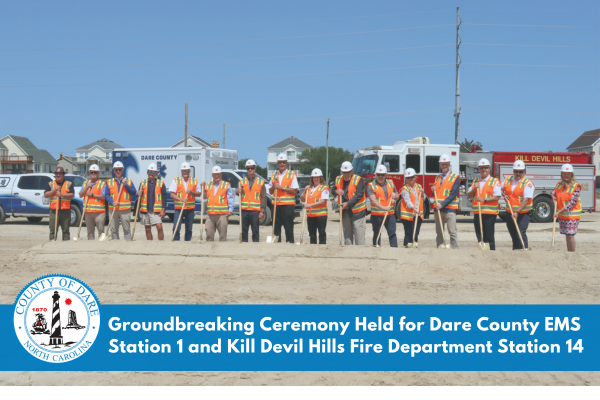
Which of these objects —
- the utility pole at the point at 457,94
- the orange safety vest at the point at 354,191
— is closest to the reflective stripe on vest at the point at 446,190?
the orange safety vest at the point at 354,191

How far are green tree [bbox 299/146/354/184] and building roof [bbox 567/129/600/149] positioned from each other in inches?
1217

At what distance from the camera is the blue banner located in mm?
4770

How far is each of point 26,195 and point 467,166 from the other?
601 inches

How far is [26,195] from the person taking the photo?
59.8 ft

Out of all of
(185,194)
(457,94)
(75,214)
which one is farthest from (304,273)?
(457,94)

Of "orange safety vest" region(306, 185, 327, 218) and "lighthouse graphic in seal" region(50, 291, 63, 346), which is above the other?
"orange safety vest" region(306, 185, 327, 218)

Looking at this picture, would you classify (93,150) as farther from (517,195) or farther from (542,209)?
(517,195)

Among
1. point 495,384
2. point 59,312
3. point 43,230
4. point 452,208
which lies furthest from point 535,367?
point 43,230

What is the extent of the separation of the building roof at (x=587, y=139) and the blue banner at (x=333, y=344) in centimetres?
7550

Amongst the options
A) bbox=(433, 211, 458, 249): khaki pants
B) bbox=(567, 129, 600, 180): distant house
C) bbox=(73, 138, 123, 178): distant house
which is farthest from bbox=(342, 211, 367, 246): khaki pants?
bbox=(73, 138, 123, 178): distant house

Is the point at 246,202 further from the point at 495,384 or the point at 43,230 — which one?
the point at 43,230

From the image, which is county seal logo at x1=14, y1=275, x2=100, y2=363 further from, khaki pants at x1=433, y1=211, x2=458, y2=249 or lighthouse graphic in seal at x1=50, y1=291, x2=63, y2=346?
khaki pants at x1=433, y1=211, x2=458, y2=249

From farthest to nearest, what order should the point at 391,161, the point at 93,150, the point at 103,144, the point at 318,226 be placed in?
the point at 103,144 → the point at 93,150 → the point at 391,161 → the point at 318,226

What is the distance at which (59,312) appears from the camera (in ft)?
16.1
